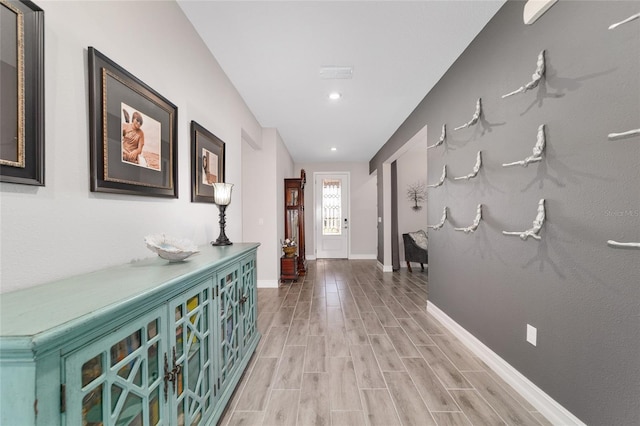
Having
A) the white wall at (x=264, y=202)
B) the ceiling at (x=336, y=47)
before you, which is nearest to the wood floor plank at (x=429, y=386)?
the ceiling at (x=336, y=47)

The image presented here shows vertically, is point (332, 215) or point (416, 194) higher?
point (416, 194)

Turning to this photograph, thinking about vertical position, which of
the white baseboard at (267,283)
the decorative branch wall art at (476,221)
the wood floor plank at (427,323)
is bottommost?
the wood floor plank at (427,323)

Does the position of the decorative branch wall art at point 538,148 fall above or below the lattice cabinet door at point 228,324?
above

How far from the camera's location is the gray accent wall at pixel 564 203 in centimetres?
117

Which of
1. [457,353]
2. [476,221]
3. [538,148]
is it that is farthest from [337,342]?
[538,148]

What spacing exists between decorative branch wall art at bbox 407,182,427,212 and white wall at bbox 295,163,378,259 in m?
1.15

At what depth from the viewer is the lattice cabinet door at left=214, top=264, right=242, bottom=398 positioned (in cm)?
156

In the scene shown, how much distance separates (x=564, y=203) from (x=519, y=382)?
1.22 metres

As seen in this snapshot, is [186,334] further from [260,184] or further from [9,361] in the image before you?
[260,184]

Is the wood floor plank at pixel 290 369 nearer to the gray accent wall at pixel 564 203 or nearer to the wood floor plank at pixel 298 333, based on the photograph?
the wood floor plank at pixel 298 333

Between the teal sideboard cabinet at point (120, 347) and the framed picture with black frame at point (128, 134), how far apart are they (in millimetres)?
427

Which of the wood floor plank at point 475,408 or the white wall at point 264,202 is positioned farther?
the white wall at point 264,202

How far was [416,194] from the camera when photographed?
6223mm

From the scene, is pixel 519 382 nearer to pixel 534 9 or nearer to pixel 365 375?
pixel 365 375
